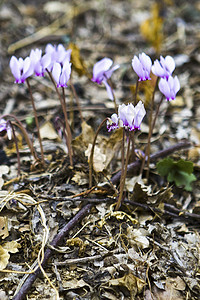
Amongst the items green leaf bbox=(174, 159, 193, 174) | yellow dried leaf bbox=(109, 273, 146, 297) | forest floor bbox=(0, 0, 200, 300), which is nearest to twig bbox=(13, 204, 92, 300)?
forest floor bbox=(0, 0, 200, 300)

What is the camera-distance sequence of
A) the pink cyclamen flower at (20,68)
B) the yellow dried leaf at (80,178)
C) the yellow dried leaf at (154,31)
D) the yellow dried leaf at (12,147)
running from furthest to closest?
1. the yellow dried leaf at (154,31)
2. the yellow dried leaf at (12,147)
3. the yellow dried leaf at (80,178)
4. the pink cyclamen flower at (20,68)

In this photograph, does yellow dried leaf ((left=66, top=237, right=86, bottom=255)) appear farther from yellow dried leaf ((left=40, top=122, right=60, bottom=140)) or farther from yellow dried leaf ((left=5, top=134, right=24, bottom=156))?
yellow dried leaf ((left=40, top=122, right=60, bottom=140))

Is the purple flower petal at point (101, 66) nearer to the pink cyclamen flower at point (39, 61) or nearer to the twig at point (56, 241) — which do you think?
the pink cyclamen flower at point (39, 61)

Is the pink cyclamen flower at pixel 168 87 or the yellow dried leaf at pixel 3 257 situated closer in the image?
the yellow dried leaf at pixel 3 257

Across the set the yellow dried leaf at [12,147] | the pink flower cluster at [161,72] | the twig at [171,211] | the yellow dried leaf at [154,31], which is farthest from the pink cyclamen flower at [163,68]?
the yellow dried leaf at [154,31]

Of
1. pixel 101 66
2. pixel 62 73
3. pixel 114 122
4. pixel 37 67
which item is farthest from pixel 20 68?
pixel 114 122

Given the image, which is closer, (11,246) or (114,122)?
(114,122)

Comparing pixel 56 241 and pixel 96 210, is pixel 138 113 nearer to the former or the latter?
pixel 96 210
